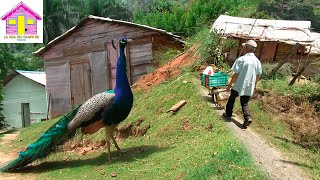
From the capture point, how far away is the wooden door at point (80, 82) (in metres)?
18.5

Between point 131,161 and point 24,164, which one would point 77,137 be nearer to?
point 24,164

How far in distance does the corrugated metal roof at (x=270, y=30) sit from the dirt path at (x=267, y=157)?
5445 mm

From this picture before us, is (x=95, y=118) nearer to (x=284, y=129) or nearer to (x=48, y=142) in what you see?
(x=48, y=142)

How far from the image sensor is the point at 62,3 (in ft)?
125

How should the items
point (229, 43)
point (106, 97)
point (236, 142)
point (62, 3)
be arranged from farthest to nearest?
point (62, 3)
point (229, 43)
point (106, 97)
point (236, 142)

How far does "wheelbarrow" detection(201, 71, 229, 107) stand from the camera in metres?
8.71

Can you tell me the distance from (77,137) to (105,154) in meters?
0.74

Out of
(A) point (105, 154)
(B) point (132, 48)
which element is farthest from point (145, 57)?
(A) point (105, 154)

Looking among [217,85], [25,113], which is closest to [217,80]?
[217,85]

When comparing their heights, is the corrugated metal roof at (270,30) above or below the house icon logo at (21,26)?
above

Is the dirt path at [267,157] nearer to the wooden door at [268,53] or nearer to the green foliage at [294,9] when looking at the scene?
the wooden door at [268,53]

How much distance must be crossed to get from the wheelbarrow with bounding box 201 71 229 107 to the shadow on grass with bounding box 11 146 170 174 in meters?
1.94

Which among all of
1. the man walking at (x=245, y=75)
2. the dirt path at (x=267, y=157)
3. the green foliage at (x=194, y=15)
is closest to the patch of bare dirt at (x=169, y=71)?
the man walking at (x=245, y=75)

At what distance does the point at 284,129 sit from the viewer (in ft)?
27.9
